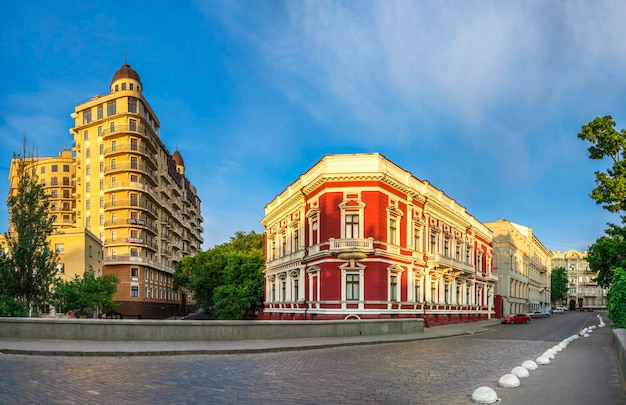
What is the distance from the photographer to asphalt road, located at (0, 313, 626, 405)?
906 centimetres

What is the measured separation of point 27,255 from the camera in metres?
23.2

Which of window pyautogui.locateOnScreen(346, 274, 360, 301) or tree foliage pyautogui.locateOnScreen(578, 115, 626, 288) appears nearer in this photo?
tree foliage pyautogui.locateOnScreen(578, 115, 626, 288)

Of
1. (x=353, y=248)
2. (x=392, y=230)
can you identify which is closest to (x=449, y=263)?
(x=392, y=230)

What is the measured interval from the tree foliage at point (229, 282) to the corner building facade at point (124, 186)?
8285mm

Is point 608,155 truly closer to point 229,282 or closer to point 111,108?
point 229,282

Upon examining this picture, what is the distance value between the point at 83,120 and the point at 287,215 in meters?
43.9

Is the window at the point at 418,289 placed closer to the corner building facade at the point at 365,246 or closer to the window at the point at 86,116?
the corner building facade at the point at 365,246

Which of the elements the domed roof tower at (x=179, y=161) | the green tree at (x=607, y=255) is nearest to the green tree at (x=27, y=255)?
the green tree at (x=607, y=255)

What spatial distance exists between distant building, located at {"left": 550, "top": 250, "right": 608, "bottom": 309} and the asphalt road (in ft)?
473

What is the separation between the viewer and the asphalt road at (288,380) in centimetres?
906

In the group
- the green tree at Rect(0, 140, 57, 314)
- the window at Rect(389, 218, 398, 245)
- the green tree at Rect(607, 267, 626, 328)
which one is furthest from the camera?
the window at Rect(389, 218, 398, 245)

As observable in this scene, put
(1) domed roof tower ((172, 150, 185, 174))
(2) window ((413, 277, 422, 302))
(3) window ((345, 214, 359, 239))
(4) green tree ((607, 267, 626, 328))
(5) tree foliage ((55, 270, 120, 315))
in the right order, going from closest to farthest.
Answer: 1. (4) green tree ((607, 267, 626, 328))
2. (3) window ((345, 214, 359, 239))
3. (2) window ((413, 277, 422, 302))
4. (5) tree foliage ((55, 270, 120, 315))
5. (1) domed roof tower ((172, 150, 185, 174))

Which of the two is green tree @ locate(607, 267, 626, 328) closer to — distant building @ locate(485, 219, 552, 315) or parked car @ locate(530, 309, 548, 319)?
distant building @ locate(485, 219, 552, 315)


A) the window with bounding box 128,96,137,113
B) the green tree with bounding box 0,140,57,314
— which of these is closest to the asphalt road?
the green tree with bounding box 0,140,57,314
